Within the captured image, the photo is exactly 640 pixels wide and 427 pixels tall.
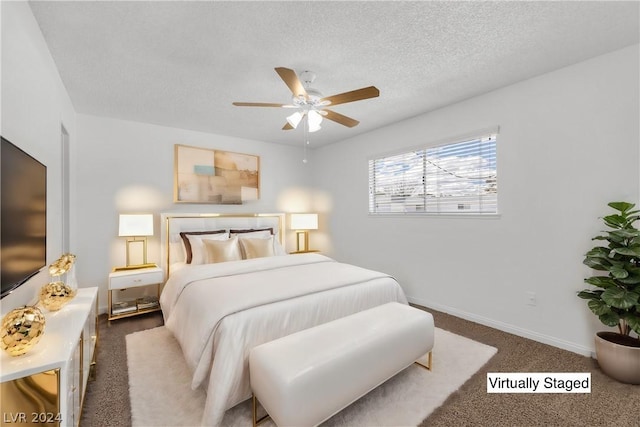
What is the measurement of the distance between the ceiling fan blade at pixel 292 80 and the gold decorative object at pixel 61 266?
201 cm

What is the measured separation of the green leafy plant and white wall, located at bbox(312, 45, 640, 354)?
305 millimetres

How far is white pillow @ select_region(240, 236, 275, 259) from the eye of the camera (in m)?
3.62

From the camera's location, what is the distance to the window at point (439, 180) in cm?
309

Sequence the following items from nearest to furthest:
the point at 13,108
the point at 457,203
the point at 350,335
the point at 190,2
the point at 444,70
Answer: the point at 13,108 < the point at 190,2 < the point at 350,335 < the point at 444,70 < the point at 457,203

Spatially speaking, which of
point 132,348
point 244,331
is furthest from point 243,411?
point 132,348

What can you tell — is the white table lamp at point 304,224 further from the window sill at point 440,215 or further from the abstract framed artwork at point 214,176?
the window sill at point 440,215

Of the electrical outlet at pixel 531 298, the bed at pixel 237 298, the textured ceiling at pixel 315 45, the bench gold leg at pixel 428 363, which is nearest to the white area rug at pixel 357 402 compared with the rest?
the bench gold leg at pixel 428 363

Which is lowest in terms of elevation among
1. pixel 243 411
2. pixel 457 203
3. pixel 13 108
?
pixel 243 411

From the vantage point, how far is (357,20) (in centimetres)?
186

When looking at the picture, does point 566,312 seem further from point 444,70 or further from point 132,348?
point 132,348

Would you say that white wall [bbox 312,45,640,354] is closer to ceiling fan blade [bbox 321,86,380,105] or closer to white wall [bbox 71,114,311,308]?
ceiling fan blade [bbox 321,86,380,105]

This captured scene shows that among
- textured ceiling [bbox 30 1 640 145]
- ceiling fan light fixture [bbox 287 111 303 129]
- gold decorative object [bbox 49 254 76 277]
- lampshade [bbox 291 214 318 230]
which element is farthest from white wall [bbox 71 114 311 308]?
ceiling fan light fixture [bbox 287 111 303 129]

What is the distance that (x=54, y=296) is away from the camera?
1674mm

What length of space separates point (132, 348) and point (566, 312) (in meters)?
3.99
